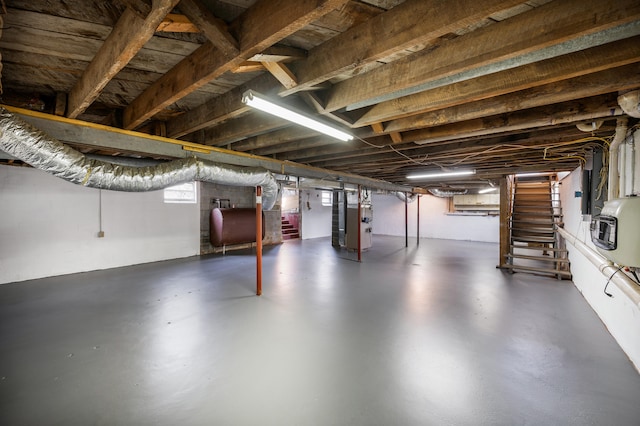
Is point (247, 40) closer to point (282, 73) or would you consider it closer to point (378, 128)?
point (282, 73)

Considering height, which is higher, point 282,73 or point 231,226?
point 282,73

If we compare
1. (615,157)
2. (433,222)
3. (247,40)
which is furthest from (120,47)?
(433,222)

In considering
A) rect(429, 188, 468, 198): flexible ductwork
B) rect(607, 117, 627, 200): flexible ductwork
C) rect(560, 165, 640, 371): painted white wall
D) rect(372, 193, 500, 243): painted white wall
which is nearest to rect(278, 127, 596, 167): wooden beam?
rect(607, 117, 627, 200): flexible ductwork

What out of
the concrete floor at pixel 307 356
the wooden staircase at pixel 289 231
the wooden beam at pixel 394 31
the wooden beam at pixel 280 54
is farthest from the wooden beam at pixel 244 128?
the wooden staircase at pixel 289 231

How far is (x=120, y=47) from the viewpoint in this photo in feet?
4.33

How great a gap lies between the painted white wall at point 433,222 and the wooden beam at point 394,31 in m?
9.95

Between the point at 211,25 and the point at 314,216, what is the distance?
9106 millimetres

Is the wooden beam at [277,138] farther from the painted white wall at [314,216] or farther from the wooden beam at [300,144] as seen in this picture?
the painted white wall at [314,216]

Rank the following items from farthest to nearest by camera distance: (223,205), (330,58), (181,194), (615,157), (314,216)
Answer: (314,216) → (223,205) → (181,194) → (615,157) → (330,58)

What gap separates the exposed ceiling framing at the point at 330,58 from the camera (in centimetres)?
113

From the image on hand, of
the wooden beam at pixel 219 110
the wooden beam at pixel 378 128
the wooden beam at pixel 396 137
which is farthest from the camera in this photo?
the wooden beam at pixel 396 137

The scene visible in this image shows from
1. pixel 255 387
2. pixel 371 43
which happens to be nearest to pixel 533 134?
pixel 371 43

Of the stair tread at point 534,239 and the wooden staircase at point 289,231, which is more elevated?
the stair tread at point 534,239

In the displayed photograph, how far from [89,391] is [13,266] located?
406 cm
